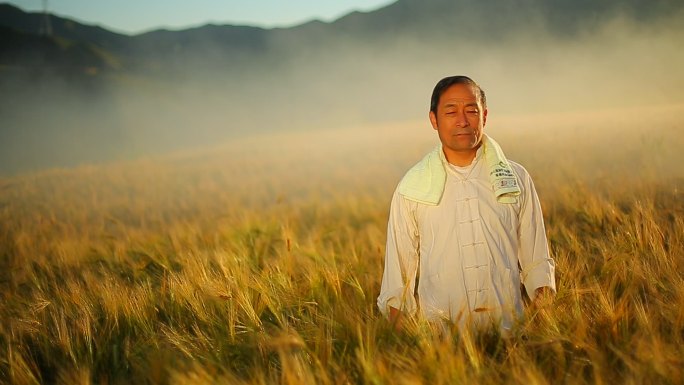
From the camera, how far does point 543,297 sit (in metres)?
2.13

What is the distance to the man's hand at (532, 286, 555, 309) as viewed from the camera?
204 centimetres

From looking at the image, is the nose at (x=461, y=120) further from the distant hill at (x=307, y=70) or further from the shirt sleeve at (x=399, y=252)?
the distant hill at (x=307, y=70)

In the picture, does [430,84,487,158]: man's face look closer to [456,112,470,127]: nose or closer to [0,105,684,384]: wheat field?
[456,112,470,127]: nose

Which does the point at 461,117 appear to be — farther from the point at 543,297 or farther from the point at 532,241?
the point at 543,297

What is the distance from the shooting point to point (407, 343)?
1.94m

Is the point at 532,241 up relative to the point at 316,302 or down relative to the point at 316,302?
up

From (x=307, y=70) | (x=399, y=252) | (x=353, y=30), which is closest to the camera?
(x=399, y=252)

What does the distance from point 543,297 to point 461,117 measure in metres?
0.84

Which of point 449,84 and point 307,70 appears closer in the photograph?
point 449,84

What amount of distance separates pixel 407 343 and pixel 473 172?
81 cm

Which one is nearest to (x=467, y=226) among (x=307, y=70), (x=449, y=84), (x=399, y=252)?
(x=399, y=252)

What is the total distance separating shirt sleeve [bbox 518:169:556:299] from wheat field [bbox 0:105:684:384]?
0.14 m

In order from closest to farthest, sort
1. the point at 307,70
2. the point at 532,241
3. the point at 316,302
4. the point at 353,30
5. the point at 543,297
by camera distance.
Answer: the point at 543,297
the point at 532,241
the point at 316,302
the point at 307,70
the point at 353,30

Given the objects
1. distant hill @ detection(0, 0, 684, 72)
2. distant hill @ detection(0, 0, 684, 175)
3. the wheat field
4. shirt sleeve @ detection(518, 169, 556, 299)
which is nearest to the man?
shirt sleeve @ detection(518, 169, 556, 299)
